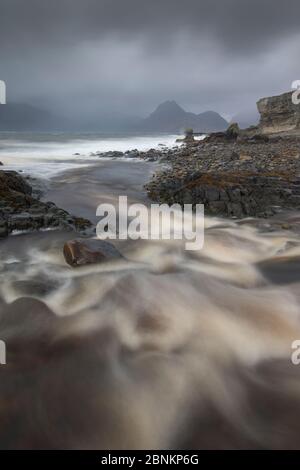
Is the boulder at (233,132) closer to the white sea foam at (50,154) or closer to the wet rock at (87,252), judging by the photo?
the white sea foam at (50,154)

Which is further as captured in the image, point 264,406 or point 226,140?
point 226,140

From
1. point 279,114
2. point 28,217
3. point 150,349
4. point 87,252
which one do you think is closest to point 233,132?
point 279,114

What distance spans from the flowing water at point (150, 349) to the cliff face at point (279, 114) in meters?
31.5

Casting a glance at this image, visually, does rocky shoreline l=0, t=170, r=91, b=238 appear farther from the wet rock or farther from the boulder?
the boulder

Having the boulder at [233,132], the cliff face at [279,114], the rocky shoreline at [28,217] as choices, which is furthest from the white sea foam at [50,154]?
the cliff face at [279,114]

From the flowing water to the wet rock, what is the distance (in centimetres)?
16

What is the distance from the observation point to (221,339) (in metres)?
3.57

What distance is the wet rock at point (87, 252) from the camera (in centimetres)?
503

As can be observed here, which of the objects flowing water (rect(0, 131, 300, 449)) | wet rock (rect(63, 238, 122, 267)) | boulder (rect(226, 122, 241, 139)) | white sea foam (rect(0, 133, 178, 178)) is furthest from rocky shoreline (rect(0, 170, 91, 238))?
boulder (rect(226, 122, 241, 139))

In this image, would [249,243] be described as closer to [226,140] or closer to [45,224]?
[45,224]

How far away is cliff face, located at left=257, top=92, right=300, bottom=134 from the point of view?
106 ft

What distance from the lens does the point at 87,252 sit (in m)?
5.14

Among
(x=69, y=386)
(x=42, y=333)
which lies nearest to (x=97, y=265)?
(x=42, y=333)
